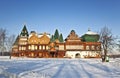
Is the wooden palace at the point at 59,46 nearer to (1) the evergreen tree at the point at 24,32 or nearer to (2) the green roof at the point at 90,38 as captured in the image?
(2) the green roof at the point at 90,38

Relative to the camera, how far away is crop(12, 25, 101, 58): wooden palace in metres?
87.6

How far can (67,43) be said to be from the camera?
8769 cm

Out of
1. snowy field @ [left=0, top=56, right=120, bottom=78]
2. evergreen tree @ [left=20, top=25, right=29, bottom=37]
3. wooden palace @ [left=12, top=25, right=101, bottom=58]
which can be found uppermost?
evergreen tree @ [left=20, top=25, right=29, bottom=37]

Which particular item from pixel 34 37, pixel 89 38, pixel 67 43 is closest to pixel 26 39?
pixel 34 37

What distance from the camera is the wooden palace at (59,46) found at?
87.6 meters

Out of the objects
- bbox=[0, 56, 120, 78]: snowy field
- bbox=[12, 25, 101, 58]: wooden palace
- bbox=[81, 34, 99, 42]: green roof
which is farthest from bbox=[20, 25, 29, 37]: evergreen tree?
bbox=[0, 56, 120, 78]: snowy field

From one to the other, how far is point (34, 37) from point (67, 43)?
14.4 m

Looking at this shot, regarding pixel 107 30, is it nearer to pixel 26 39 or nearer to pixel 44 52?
pixel 44 52

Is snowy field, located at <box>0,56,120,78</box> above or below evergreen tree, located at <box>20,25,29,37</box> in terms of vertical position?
below

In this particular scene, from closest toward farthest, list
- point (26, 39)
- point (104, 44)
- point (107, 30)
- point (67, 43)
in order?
point (104, 44) → point (107, 30) → point (67, 43) → point (26, 39)

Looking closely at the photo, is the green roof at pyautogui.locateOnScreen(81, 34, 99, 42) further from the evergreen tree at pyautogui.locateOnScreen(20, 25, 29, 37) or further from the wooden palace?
the evergreen tree at pyautogui.locateOnScreen(20, 25, 29, 37)

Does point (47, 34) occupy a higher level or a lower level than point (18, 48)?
higher

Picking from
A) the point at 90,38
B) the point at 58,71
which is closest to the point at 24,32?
the point at 90,38

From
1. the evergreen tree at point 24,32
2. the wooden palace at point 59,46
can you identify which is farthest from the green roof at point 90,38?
the evergreen tree at point 24,32
